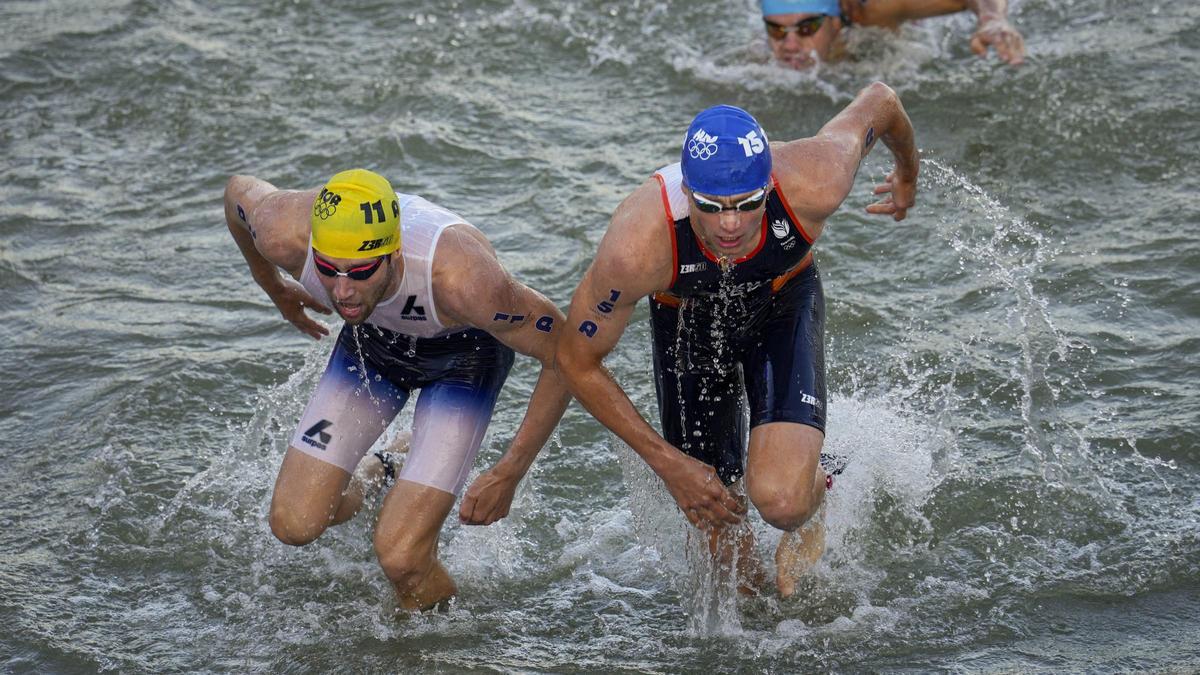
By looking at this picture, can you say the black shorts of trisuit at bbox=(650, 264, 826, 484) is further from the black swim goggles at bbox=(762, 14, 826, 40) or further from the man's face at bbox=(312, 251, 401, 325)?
the black swim goggles at bbox=(762, 14, 826, 40)

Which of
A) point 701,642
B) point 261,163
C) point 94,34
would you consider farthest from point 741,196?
point 94,34

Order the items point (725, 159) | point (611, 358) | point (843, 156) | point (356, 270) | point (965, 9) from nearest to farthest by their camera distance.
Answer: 1. point (725, 159)
2. point (356, 270)
3. point (843, 156)
4. point (611, 358)
5. point (965, 9)

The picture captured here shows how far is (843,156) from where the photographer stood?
623 centimetres

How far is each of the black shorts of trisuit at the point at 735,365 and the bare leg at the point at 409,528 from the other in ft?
3.62

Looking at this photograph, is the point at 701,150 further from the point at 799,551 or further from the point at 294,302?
the point at 294,302

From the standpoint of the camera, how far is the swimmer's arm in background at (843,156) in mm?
6090

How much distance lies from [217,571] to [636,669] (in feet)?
7.15

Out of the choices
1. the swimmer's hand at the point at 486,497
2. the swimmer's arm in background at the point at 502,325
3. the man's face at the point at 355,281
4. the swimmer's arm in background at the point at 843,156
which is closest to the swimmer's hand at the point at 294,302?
the man's face at the point at 355,281

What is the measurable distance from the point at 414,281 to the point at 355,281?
0.96 feet

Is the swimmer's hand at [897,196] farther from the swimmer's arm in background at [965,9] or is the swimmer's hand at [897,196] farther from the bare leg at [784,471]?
the swimmer's arm in background at [965,9]

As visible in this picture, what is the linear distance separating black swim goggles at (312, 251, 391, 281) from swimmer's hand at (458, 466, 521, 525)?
0.98 metres

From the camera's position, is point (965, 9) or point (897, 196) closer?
point (897, 196)

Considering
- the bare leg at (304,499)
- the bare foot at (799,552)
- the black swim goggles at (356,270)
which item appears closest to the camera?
the black swim goggles at (356,270)

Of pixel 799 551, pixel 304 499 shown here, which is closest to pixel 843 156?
pixel 799 551
